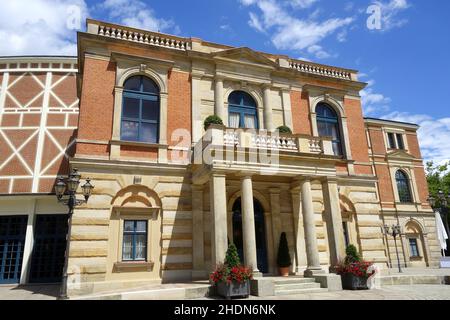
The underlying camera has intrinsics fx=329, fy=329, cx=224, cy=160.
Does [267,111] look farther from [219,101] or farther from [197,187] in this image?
[197,187]

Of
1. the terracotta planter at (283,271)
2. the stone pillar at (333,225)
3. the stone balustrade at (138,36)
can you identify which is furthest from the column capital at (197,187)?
the stone balustrade at (138,36)

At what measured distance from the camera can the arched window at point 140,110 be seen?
1379 cm

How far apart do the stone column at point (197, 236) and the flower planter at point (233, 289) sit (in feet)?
8.24

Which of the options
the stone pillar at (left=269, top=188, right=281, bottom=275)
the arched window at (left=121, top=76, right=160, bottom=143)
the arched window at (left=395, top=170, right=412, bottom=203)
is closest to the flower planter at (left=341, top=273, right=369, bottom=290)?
the stone pillar at (left=269, top=188, right=281, bottom=275)

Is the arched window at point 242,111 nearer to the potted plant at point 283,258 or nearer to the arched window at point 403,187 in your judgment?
the potted plant at point 283,258

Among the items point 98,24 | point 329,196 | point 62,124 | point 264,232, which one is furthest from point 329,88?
point 62,124

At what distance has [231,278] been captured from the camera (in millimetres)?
10039

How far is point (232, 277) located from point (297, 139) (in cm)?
634

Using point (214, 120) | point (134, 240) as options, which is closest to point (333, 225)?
point (214, 120)

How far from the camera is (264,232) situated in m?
14.7

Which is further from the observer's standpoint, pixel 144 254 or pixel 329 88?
pixel 329 88

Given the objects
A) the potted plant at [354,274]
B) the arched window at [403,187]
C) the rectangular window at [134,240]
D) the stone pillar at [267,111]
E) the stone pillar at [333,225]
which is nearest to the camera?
the potted plant at [354,274]
